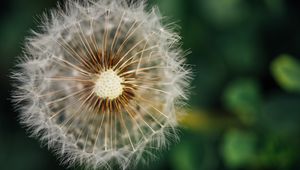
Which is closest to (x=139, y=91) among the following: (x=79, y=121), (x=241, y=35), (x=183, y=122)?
(x=79, y=121)

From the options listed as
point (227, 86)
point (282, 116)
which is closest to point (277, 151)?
point (282, 116)

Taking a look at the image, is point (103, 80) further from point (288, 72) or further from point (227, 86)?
point (227, 86)

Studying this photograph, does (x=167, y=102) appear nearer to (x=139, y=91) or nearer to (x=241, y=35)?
(x=139, y=91)

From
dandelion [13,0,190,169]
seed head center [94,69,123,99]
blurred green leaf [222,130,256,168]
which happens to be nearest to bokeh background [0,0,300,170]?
blurred green leaf [222,130,256,168]

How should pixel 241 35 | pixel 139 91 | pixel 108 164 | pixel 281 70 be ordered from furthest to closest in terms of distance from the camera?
pixel 241 35 < pixel 281 70 < pixel 139 91 < pixel 108 164

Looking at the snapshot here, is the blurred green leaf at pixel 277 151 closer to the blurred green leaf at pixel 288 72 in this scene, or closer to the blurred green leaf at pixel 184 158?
the blurred green leaf at pixel 288 72

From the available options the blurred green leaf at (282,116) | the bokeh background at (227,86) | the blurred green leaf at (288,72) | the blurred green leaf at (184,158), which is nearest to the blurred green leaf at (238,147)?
the bokeh background at (227,86)
